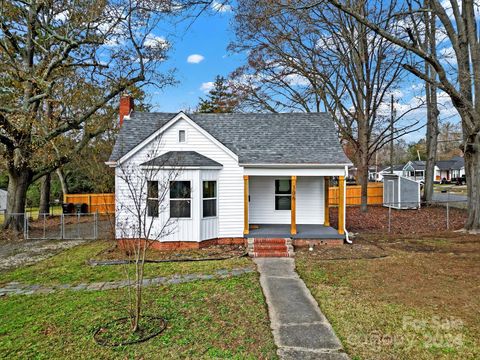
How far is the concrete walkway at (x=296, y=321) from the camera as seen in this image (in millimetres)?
4566

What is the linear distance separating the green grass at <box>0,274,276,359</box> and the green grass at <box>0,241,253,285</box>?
3.77 ft

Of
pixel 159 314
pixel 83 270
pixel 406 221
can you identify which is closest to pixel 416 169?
pixel 406 221

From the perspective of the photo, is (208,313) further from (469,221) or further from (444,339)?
(469,221)

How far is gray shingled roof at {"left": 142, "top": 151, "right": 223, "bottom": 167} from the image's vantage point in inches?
433

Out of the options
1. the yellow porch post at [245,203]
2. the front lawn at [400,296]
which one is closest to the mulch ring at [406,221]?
the front lawn at [400,296]

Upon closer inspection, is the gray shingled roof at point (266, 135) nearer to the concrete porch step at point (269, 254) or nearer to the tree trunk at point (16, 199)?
the concrete porch step at point (269, 254)

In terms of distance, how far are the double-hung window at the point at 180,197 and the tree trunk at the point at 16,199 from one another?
30.0 ft

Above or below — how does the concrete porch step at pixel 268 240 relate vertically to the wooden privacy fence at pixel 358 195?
below

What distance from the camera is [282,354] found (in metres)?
4.48

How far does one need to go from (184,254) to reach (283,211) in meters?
5.10

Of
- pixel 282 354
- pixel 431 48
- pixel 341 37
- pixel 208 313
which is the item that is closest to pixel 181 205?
pixel 208 313

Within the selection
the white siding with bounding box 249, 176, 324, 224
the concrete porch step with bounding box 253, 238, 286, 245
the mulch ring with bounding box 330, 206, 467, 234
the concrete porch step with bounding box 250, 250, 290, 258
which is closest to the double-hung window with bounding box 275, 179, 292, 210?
the white siding with bounding box 249, 176, 324, 224

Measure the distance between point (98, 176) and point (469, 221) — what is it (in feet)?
89.2

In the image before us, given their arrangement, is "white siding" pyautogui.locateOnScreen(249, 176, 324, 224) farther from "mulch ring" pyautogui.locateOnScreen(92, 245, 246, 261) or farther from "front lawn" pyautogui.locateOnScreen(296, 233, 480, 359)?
"front lawn" pyautogui.locateOnScreen(296, 233, 480, 359)
